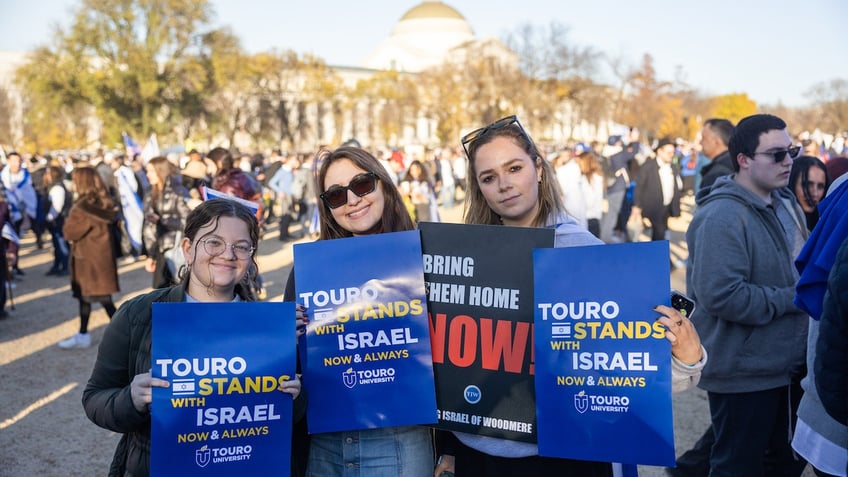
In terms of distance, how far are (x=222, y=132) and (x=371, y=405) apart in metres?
57.4

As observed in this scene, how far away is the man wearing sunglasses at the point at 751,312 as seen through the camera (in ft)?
10.4

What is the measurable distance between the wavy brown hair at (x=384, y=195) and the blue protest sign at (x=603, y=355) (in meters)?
0.67

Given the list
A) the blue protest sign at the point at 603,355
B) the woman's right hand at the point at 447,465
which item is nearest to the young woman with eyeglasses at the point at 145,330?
the woman's right hand at the point at 447,465

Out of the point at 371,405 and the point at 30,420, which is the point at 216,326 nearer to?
the point at 371,405

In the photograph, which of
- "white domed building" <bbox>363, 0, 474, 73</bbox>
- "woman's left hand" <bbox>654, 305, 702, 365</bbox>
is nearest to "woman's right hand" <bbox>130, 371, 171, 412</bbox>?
"woman's left hand" <bbox>654, 305, 702, 365</bbox>

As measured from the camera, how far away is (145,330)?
2193 mm

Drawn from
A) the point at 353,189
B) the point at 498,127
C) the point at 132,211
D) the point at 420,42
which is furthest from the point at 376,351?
the point at 420,42

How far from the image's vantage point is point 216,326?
2039 mm

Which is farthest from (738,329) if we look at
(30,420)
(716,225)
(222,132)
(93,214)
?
(222,132)

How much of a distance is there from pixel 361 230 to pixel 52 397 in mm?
4832

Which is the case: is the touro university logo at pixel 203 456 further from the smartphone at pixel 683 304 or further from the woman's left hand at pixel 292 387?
the smartphone at pixel 683 304

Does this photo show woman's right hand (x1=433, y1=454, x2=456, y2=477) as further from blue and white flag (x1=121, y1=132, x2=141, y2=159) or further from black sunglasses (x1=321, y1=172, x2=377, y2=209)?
blue and white flag (x1=121, y1=132, x2=141, y2=159)

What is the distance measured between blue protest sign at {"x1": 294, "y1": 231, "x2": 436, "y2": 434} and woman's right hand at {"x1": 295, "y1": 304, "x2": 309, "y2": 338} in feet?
0.07

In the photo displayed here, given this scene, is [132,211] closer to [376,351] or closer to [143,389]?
[143,389]
